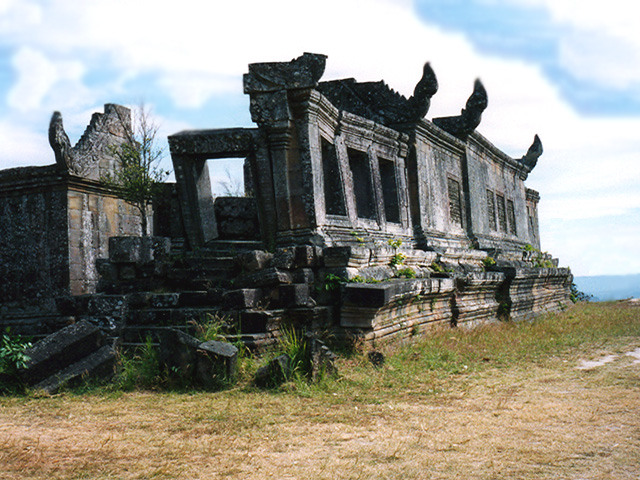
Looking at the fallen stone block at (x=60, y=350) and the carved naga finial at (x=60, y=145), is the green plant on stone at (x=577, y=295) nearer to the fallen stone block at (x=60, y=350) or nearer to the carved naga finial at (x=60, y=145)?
the carved naga finial at (x=60, y=145)

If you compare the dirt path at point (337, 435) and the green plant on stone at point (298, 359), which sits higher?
the green plant on stone at point (298, 359)

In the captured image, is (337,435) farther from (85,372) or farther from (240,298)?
(85,372)

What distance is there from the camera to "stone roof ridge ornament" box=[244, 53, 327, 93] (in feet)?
28.6

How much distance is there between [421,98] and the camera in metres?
11.6

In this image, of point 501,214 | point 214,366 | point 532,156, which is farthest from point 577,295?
point 214,366

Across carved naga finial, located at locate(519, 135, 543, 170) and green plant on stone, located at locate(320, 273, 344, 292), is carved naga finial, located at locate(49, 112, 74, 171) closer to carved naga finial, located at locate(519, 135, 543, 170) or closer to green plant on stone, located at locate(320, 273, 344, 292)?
green plant on stone, located at locate(320, 273, 344, 292)

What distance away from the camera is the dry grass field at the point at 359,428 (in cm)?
368

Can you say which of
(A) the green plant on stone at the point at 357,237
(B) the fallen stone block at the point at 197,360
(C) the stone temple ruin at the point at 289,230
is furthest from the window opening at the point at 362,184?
(B) the fallen stone block at the point at 197,360

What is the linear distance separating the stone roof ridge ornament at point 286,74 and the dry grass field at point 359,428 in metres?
3.95

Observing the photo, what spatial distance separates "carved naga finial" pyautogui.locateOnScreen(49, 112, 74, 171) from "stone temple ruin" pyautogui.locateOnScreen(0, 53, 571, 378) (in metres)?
0.03

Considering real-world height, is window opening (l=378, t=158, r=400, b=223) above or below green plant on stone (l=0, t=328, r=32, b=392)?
above

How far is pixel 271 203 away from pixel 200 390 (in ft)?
12.9

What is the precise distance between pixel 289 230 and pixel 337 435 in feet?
16.0

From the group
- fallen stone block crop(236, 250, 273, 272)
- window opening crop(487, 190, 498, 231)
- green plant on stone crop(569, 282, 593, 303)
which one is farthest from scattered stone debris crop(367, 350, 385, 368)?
green plant on stone crop(569, 282, 593, 303)
